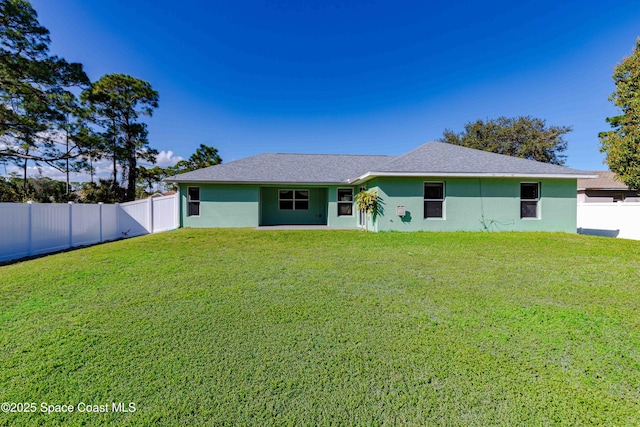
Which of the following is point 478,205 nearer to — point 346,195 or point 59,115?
point 346,195

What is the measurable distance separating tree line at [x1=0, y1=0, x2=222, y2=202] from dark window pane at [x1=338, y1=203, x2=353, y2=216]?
17.4 meters

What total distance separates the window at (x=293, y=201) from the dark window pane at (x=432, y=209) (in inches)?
254

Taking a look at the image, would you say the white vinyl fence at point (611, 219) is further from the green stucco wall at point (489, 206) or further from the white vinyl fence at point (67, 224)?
the white vinyl fence at point (67, 224)

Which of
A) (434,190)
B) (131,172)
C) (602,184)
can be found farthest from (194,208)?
(602,184)

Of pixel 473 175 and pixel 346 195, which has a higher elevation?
pixel 473 175

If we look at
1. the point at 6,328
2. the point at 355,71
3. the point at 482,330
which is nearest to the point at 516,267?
the point at 482,330

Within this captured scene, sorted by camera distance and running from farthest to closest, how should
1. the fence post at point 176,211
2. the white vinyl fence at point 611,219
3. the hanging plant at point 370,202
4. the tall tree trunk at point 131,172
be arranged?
the tall tree trunk at point 131,172, the fence post at point 176,211, the hanging plant at point 370,202, the white vinyl fence at point 611,219

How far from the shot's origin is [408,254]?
708 cm

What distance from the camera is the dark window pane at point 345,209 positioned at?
14.1m

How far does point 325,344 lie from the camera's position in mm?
2789

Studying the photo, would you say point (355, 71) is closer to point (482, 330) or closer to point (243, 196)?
point (243, 196)

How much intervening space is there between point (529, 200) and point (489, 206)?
183cm

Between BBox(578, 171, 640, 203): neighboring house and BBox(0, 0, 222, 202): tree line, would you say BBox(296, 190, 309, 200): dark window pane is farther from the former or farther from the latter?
BBox(578, 171, 640, 203): neighboring house

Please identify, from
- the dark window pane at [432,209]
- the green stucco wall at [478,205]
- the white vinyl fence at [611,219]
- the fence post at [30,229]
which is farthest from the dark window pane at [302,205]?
the white vinyl fence at [611,219]
